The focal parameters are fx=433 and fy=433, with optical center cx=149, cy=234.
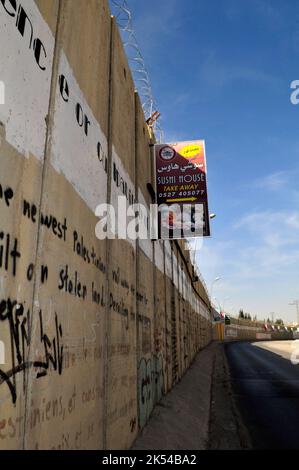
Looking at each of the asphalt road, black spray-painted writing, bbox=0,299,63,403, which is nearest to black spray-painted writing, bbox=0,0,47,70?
black spray-painted writing, bbox=0,299,63,403

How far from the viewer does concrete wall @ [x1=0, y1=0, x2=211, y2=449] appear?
311 cm

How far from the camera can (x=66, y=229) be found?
13.7 ft

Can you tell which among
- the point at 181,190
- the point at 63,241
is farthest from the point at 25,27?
the point at 181,190

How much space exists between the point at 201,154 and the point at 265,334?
311ft

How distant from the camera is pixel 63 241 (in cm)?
406

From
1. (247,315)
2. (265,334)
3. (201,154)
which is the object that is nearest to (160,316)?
(201,154)

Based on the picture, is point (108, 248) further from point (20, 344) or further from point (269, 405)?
point (269, 405)

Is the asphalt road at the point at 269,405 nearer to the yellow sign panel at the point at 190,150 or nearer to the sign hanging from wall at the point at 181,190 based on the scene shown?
the sign hanging from wall at the point at 181,190

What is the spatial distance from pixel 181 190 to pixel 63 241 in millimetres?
6944

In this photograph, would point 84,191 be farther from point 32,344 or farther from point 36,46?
point 32,344

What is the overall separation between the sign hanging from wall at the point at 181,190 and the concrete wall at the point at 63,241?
3286 millimetres

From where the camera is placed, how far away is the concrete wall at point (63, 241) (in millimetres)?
3109

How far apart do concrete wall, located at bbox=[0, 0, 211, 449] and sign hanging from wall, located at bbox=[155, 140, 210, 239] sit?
3286 mm

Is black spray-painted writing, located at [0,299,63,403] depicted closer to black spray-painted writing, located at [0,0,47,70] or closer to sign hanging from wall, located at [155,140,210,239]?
black spray-painted writing, located at [0,0,47,70]
